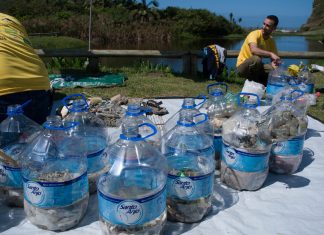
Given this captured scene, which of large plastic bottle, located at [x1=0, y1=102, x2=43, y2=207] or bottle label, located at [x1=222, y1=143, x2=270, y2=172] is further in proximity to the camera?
bottle label, located at [x1=222, y1=143, x2=270, y2=172]

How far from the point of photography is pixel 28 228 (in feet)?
5.03

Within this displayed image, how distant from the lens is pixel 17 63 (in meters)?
2.16

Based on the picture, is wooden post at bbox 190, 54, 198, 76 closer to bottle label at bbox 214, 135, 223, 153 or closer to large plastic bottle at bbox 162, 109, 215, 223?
bottle label at bbox 214, 135, 223, 153

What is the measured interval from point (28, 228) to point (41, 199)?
0.23 meters

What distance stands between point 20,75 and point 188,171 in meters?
1.27

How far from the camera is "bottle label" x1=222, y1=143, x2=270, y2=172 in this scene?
176 centimetres

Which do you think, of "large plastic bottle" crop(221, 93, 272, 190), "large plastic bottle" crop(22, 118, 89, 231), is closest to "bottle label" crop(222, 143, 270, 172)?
"large plastic bottle" crop(221, 93, 272, 190)

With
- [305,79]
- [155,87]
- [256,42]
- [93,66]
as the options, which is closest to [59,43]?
[93,66]

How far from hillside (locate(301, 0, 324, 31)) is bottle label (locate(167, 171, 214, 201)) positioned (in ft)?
266

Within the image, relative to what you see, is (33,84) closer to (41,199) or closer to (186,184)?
(41,199)

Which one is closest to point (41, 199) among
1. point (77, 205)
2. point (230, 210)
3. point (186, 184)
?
point (77, 205)

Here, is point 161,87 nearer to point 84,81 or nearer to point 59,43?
point 84,81

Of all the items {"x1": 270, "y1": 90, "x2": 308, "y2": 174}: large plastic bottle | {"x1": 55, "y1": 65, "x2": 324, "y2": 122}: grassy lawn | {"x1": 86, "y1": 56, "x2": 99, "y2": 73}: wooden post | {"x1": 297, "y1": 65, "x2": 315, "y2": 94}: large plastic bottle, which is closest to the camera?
{"x1": 270, "y1": 90, "x2": 308, "y2": 174}: large plastic bottle

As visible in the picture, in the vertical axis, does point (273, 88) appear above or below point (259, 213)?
above
